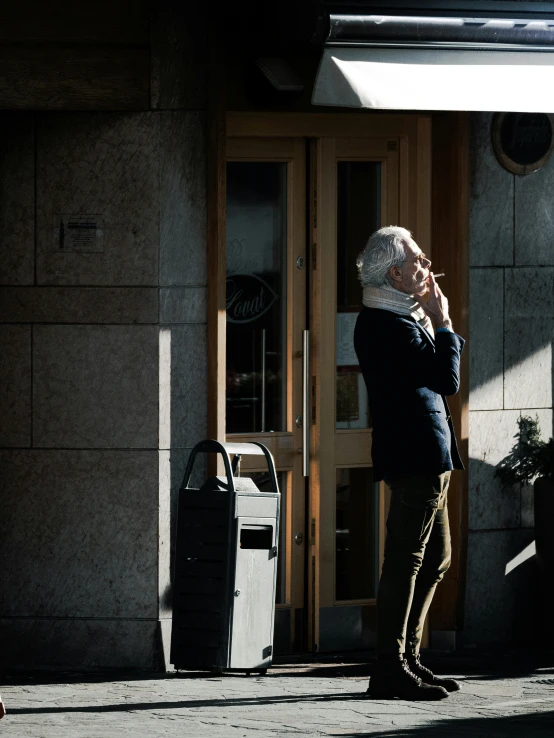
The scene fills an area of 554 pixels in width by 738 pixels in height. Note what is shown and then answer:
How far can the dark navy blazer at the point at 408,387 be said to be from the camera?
6.34 metres

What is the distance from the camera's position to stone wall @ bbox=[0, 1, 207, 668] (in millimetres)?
7359

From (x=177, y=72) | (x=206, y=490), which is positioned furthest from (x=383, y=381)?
(x=177, y=72)

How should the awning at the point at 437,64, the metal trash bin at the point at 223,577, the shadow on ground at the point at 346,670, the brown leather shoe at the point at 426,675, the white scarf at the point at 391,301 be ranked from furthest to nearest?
1. the shadow on ground at the point at 346,670
2. the awning at the point at 437,64
3. the metal trash bin at the point at 223,577
4. the brown leather shoe at the point at 426,675
5. the white scarf at the point at 391,301

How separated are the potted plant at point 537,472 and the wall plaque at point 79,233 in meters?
2.55

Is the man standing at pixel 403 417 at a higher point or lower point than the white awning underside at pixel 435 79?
lower

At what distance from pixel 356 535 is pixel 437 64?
2.65 metres

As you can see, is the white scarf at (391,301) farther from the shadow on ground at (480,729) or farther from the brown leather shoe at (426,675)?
the shadow on ground at (480,729)

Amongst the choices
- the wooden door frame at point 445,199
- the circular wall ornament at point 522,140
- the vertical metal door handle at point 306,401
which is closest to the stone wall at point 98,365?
the wooden door frame at point 445,199

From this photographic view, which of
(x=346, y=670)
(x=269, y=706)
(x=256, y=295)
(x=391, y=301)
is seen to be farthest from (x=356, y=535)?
(x=391, y=301)

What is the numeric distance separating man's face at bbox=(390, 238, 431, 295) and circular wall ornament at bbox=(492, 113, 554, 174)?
177cm

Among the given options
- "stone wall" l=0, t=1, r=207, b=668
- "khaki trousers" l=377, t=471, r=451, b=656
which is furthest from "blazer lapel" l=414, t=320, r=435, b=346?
"stone wall" l=0, t=1, r=207, b=668

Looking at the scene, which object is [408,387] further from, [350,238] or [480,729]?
[350,238]

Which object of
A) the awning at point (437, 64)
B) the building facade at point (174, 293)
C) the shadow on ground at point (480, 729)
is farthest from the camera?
the building facade at point (174, 293)

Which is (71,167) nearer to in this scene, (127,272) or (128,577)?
(127,272)
